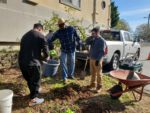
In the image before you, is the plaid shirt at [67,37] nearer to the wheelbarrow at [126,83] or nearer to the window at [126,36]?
the wheelbarrow at [126,83]

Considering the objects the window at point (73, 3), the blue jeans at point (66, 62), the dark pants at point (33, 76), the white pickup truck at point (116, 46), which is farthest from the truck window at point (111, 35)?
the dark pants at point (33, 76)

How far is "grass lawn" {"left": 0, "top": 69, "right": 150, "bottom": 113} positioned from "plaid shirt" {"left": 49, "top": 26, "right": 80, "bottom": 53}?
104cm

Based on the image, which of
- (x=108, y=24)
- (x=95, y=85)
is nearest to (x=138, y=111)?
(x=95, y=85)

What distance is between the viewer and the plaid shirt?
7.78 metres

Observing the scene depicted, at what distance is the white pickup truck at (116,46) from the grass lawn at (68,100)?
2.69 metres

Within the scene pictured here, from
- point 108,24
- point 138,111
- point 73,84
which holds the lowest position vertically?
point 138,111

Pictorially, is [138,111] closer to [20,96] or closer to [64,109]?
[64,109]

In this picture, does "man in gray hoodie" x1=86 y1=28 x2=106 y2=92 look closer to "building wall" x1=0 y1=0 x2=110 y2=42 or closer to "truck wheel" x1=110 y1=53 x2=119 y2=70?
"truck wheel" x1=110 y1=53 x2=119 y2=70

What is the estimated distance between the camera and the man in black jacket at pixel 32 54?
234 inches

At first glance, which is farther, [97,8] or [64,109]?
[97,8]

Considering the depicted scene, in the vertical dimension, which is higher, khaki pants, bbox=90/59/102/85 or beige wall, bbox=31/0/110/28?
beige wall, bbox=31/0/110/28

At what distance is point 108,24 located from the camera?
2222cm

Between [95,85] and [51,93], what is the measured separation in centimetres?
155

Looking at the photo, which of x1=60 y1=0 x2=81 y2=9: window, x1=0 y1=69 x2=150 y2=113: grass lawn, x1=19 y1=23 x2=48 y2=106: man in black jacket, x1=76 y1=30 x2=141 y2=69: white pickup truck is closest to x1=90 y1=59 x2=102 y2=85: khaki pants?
x1=0 y1=69 x2=150 y2=113: grass lawn
